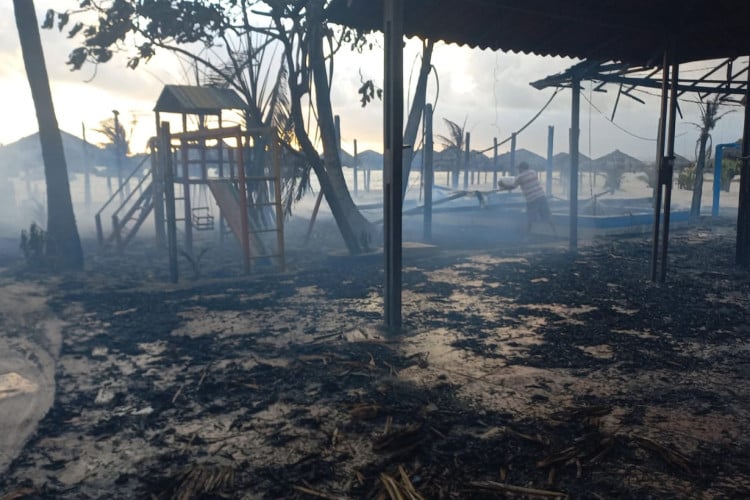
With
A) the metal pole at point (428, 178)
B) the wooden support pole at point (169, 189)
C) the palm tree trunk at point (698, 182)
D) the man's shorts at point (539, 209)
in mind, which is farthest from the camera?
the palm tree trunk at point (698, 182)

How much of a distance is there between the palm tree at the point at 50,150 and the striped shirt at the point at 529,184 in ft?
32.0

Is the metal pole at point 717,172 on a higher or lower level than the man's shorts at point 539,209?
higher

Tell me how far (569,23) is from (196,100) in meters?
8.50

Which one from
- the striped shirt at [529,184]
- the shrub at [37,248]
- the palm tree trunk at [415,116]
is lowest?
the shrub at [37,248]

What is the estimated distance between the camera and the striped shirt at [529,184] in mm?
12797

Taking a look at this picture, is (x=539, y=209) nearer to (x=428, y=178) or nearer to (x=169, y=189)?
(x=428, y=178)

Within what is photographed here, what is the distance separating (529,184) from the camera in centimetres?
1295

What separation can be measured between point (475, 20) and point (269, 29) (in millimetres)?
5885

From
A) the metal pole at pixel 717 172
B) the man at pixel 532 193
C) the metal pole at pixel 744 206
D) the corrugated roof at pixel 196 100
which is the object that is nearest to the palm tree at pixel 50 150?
the corrugated roof at pixel 196 100

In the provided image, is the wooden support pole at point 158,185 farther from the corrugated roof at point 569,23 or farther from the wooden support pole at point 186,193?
the corrugated roof at point 569,23

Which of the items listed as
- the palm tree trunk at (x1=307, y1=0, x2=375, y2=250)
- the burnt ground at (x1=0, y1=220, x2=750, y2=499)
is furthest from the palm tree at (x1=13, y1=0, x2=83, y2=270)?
the palm tree trunk at (x1=307, y1=0, x2=375, y2=250)

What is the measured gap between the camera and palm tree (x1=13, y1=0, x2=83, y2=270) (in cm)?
1062

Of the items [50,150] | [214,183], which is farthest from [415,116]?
[50,150]

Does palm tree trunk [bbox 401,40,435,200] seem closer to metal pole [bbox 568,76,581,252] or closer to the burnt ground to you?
metal pole [bbox 568,76,581,252]
